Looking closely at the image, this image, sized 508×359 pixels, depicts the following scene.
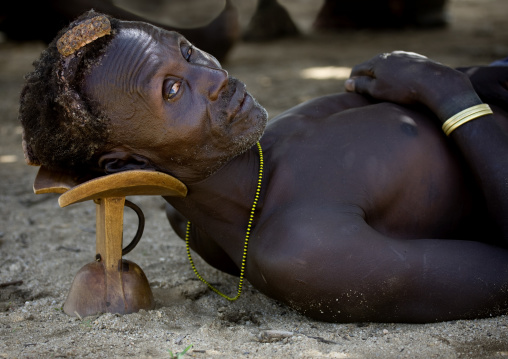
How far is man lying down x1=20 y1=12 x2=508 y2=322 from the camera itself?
79.5 inches

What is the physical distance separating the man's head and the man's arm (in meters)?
0.58

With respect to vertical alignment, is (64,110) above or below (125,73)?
below

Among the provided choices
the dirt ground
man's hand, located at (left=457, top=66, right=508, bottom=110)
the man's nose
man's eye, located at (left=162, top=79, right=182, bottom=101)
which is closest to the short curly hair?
man's eye, located at (left=162, top=79, right=182, bottom=101)

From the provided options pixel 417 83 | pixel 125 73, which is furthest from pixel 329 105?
pixel 125 73

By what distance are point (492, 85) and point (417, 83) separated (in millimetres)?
347

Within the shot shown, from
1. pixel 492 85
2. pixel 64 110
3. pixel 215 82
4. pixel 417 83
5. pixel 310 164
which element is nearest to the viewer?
pixel 64 110

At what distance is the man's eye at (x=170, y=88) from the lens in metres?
2.06

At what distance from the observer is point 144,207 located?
3.66 meters

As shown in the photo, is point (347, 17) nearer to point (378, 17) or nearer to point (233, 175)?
point (378, 17)

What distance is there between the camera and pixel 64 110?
201 centimetres

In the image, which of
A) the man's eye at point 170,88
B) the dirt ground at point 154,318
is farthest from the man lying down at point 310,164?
the dirt ground at point 154,318

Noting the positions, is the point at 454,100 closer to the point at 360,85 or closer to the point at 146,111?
the point at 360,85

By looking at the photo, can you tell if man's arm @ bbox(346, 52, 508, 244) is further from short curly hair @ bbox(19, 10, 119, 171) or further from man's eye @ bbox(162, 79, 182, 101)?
short curly hair @ bbox(19, 10, 119, 171)

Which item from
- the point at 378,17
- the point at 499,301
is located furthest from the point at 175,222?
the point at 378,17
